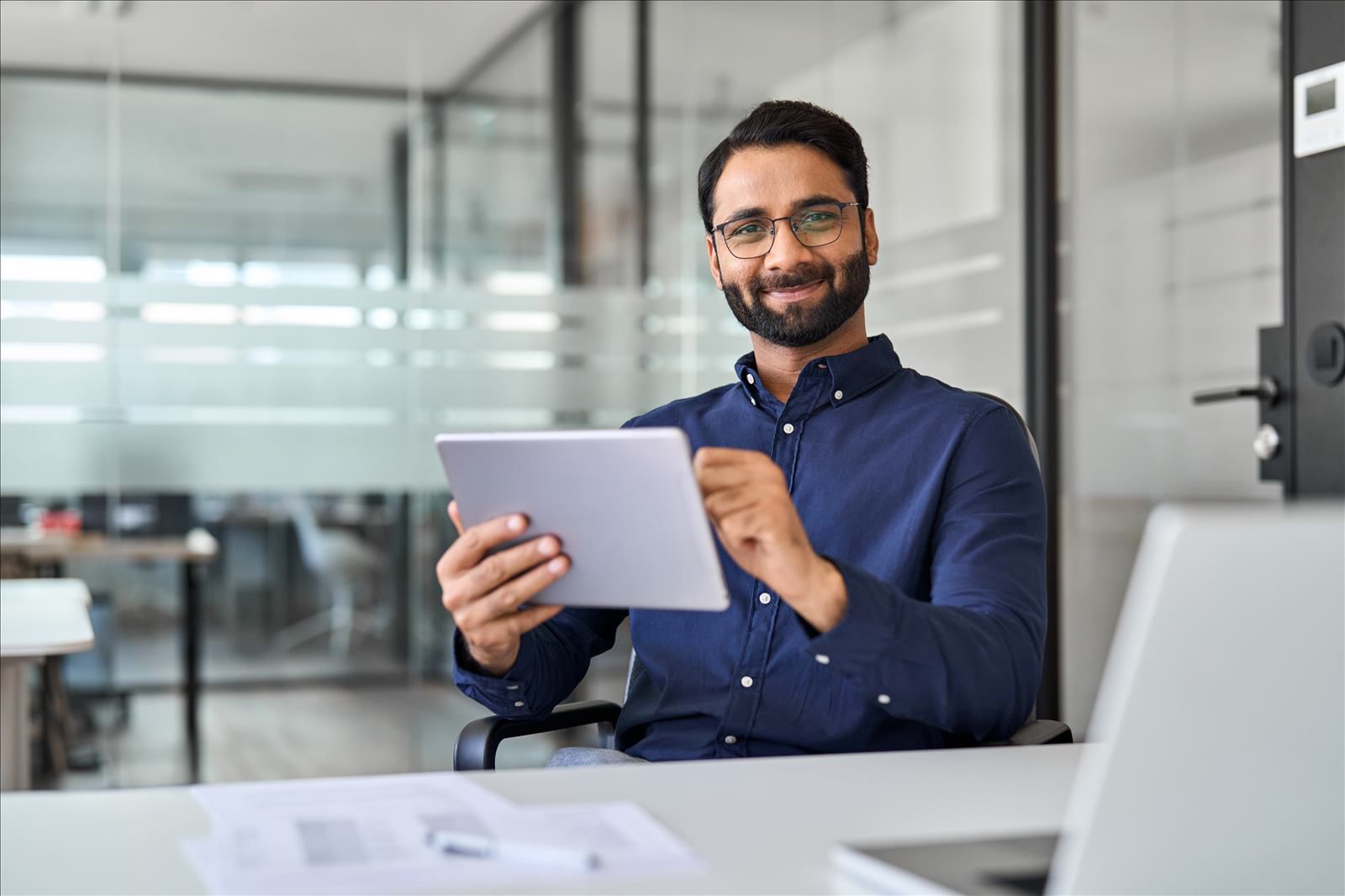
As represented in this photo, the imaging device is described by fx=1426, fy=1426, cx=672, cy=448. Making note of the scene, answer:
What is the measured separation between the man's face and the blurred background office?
1.91 m

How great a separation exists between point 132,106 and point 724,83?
169 cm

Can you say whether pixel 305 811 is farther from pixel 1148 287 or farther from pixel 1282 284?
pixel 1148 287

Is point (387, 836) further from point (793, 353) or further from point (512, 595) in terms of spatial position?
point (793, 353)

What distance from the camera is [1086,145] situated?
156 inches

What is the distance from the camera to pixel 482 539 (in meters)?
1.35

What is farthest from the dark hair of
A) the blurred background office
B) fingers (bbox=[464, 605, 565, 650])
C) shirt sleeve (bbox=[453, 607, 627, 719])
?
the blurred background office

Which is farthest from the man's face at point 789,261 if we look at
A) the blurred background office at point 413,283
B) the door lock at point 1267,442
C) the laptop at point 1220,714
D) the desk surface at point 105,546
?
the desk surface at point 105,546

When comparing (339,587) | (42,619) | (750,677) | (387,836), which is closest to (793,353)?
(750,677)

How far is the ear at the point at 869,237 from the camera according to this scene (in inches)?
76.6

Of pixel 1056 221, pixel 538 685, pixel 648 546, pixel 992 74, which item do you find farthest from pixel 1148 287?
pixel 648 546

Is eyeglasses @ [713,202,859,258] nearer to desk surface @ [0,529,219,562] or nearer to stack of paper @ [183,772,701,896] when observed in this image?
stack of paper @ [183,772,701,896]

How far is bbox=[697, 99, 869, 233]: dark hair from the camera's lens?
188 centimetres

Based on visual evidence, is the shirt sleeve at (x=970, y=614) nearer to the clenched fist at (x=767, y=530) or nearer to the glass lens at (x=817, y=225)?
the clenched fist at (x=767, y=530)

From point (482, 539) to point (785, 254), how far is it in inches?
26.6
